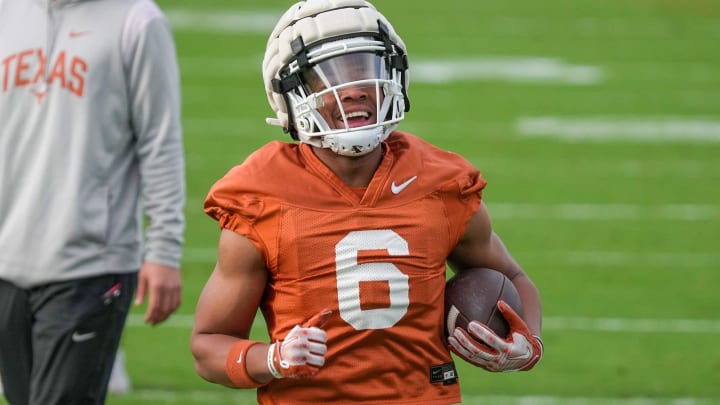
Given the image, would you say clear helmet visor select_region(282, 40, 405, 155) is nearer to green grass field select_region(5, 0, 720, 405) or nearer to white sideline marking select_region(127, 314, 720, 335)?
green grass field select_region(5, 0, 720, 405)

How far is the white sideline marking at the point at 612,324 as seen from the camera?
A: 8586mm

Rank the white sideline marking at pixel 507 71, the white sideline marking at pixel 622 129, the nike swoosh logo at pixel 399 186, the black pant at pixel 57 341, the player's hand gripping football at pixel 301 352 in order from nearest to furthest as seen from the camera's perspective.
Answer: the player's hand gripping football at pixel 301 352 → the nike swoosh logo at pixel 399 186 → the black pant at pixel 57 341 → the white sideline marking at pixel 622 129 → the white sideline marking at pixel 507 71

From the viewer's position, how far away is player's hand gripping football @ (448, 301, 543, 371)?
359cm

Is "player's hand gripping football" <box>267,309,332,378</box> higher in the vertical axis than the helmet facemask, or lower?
lower

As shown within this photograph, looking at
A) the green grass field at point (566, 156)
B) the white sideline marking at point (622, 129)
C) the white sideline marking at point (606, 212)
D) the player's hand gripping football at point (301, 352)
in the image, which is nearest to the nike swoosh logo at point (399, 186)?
the player's hand gripping football at point (301, 352)

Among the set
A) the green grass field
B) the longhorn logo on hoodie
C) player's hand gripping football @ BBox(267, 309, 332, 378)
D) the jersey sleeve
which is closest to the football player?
the jersey sleeve

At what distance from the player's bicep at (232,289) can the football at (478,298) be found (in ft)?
1.57

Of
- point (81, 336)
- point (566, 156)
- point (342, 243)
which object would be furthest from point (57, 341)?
point (566, 156)

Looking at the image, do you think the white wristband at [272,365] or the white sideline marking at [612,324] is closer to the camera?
the white wristband at [272,365]

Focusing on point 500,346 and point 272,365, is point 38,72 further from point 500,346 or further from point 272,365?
point 500,346

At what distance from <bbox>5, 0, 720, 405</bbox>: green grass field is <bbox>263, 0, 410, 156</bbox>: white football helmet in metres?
3.68

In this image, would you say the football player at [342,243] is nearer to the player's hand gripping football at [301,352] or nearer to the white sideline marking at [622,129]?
the player's hand gripping football at [301,352]

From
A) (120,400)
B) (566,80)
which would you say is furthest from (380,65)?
(566,80)

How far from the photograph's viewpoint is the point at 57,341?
14.7 ft
